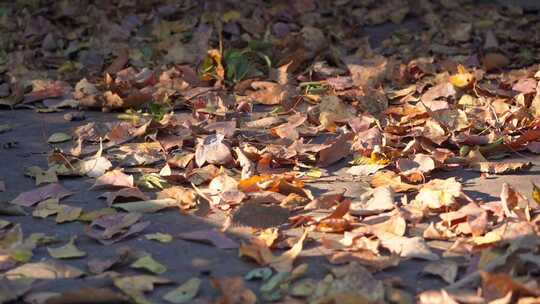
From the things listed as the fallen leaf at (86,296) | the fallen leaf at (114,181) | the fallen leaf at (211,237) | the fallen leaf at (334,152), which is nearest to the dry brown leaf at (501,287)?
the fallen leaf at (211,237)

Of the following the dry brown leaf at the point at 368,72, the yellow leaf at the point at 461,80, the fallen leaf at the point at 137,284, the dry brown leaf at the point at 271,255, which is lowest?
the dry brown leaf at the point at 368,72

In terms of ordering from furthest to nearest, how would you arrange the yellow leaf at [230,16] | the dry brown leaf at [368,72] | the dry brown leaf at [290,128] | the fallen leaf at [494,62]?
the yellow leaf at [230,16] → the fallen leaf at [494,62] → the dry brown leaf at [368,72] → the dry brown leaf at [290,128]

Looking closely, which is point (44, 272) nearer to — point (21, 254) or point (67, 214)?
point (21, 254)

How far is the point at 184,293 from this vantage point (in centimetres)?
212

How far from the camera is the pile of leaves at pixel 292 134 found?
2.24 m

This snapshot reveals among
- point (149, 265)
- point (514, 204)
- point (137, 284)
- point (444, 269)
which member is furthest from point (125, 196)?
point (514, 204)

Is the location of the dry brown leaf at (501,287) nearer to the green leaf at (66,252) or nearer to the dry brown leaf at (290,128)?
the green leaf at (66,252)

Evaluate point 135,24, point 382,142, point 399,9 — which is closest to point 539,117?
point 382,142

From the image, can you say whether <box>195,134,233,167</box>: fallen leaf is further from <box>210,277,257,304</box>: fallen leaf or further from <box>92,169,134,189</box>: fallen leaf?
<box>210,277,257,304</box>: fallen leaf

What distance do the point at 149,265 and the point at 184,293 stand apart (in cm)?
17

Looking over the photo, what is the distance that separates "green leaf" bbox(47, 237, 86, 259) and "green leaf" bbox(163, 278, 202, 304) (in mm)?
330

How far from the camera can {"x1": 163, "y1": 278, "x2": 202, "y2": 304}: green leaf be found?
2.10 m

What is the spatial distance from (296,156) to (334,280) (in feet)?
3.17

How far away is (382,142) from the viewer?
3113mm
